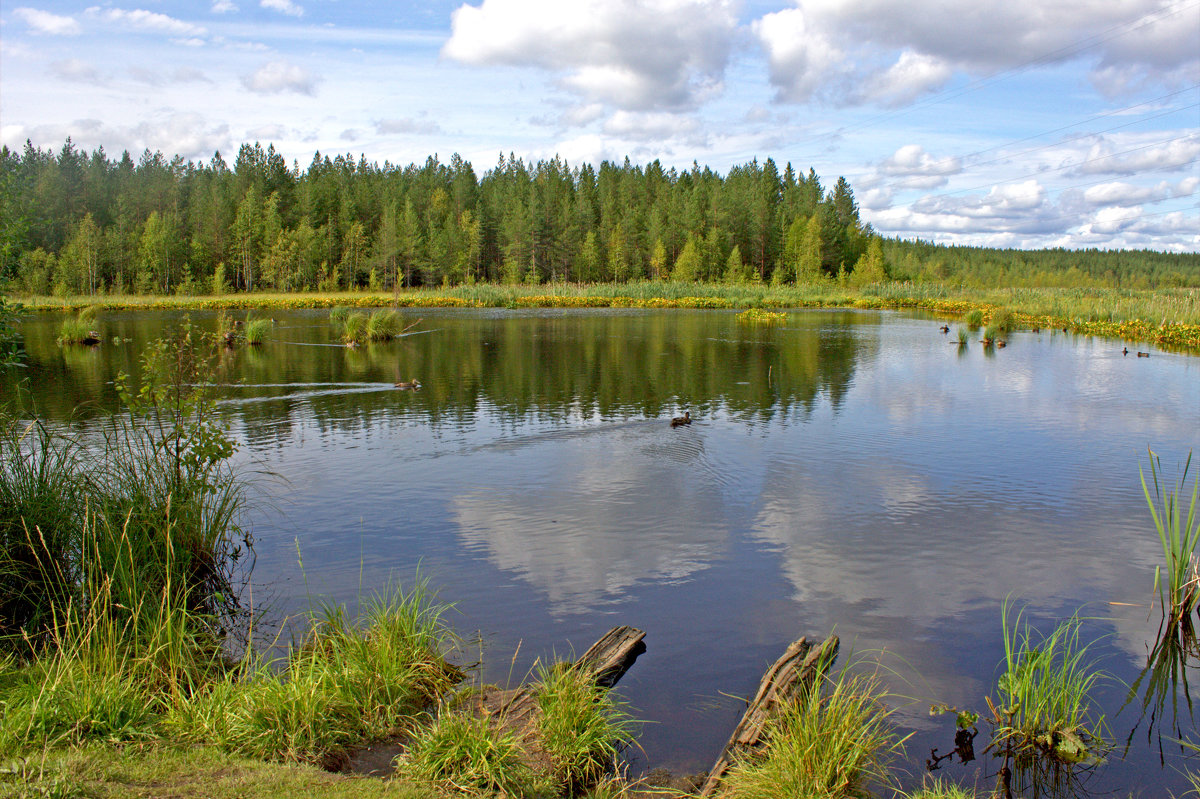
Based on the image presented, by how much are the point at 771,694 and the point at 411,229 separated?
81689mm

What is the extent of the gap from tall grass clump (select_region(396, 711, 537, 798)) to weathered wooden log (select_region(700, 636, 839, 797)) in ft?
3.32

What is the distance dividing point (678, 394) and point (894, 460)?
271 inches

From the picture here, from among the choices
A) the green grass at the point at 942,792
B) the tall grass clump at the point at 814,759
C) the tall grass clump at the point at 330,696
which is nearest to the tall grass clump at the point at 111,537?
the tall grass clump at the point at 330,696

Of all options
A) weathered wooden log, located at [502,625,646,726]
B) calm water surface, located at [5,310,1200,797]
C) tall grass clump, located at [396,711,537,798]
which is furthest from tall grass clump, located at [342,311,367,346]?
tall grass clump, located at [396,711,537,798]

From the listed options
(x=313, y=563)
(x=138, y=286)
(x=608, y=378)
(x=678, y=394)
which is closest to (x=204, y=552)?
(x=313, y=563)

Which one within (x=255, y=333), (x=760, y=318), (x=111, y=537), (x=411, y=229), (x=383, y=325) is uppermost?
(x=411, y=229)

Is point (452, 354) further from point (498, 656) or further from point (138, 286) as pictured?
point (138, 286)

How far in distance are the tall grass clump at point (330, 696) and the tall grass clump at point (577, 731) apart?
2.91 ft

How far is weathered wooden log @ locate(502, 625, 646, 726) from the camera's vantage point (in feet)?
15.9

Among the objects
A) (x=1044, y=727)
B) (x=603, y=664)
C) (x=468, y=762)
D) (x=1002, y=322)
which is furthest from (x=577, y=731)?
(x=1002, y=322)

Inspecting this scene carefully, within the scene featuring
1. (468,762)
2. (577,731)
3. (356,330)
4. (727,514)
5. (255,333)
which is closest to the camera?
(468,762)

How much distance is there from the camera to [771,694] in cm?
489

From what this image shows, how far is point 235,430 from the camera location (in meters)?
14.1

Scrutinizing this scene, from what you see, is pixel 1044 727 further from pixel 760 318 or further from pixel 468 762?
pixel 760 318
